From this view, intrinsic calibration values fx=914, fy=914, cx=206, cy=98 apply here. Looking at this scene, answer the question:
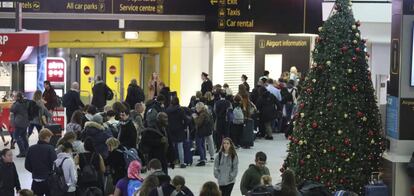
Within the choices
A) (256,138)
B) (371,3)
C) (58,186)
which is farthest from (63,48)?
(58,186)

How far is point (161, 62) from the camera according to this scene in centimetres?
2764

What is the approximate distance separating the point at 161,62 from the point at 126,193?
1573cm

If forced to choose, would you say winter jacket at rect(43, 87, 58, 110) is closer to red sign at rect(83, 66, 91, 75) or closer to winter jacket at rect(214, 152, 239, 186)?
red sign at rect(83, 66, 91, 75)

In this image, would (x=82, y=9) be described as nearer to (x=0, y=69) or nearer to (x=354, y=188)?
(x=0, y=69)

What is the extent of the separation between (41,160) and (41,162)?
3 cm

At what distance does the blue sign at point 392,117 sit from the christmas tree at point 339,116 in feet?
0.54

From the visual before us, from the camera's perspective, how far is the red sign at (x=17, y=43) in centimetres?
2017

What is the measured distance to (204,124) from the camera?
18.9 m

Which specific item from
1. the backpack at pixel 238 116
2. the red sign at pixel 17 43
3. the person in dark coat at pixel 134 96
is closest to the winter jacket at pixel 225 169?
the backpack at pixel 238 116

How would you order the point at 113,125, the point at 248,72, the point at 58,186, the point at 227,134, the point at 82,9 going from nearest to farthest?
the point at 58,186 < the point at 113,125 < the point at 227,134 < the point at 82,9 < the point at 248,72

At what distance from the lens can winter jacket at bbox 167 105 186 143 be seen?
A: 1817 centimetres

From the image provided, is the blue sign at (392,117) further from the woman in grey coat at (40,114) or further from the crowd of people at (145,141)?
the woman in grey coat at (40,114)

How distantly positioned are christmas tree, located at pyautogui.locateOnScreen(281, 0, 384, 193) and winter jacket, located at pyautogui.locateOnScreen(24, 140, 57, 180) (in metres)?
3.65

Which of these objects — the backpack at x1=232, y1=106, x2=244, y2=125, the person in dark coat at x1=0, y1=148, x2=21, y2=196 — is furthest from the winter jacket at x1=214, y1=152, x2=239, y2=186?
the backpack at x1=232, y1=106, x2=244, y2=125
